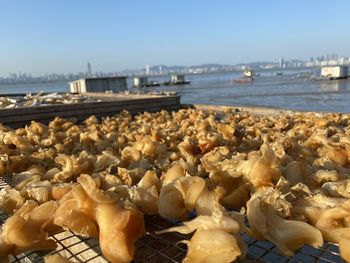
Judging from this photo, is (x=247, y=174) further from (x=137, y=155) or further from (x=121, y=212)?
(x=137, y=155)

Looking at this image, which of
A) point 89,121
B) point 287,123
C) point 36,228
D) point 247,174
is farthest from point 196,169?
point 89,121

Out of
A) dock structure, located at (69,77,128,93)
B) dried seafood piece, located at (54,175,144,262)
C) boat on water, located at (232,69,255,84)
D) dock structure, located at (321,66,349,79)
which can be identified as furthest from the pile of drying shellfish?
boat on water, located at (232,69,255,84)

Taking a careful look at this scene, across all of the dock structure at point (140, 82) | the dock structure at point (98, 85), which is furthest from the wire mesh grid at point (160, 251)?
the dock structure at point (140, 82)

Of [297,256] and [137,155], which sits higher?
[137,155]

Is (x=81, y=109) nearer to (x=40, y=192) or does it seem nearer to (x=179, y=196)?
(x=40, y=192)

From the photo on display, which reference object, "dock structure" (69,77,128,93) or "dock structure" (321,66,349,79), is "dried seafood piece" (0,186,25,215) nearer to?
"dock structure" (69,77,128,93)

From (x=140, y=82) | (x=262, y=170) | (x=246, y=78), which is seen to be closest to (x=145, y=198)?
(x=262, y=170)
